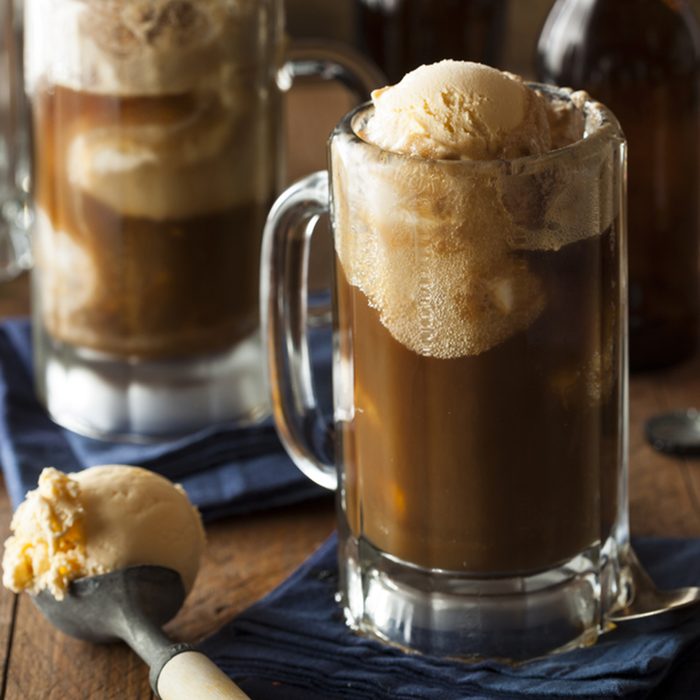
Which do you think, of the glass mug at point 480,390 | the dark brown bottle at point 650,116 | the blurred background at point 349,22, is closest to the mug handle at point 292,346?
the glass mug at point 480,390

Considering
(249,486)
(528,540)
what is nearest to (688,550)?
(528,540)

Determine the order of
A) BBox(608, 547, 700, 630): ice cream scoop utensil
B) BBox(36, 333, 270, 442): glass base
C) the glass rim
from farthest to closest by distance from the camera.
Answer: BBox(36, 333, 270, 442): glass base
BBox(608, 547, 700, 630): ice cream scoop utensil
the glass rim

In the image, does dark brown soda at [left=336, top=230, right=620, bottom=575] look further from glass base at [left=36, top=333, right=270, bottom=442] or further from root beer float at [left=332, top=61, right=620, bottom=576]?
glass base at [left=36, top=333, right=270, bottom=442]

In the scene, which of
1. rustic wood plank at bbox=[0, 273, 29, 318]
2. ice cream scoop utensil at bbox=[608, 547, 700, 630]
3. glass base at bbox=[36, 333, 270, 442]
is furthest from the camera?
rustic wood plank at bbox=[0, 273, 29, 318]

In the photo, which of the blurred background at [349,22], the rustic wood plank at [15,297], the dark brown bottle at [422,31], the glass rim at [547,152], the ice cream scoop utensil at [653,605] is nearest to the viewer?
the glass rim at [547,152]

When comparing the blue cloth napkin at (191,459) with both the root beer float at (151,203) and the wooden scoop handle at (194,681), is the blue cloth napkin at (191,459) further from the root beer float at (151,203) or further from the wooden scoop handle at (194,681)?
the wooden scoop handle at (194,681)

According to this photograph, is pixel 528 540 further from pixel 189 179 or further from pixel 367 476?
pixel 189 179

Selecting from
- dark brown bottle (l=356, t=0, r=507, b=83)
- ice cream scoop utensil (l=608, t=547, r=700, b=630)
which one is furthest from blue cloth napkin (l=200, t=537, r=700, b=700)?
dark brown bottle (l=356, t=0, r=507, b=83)
